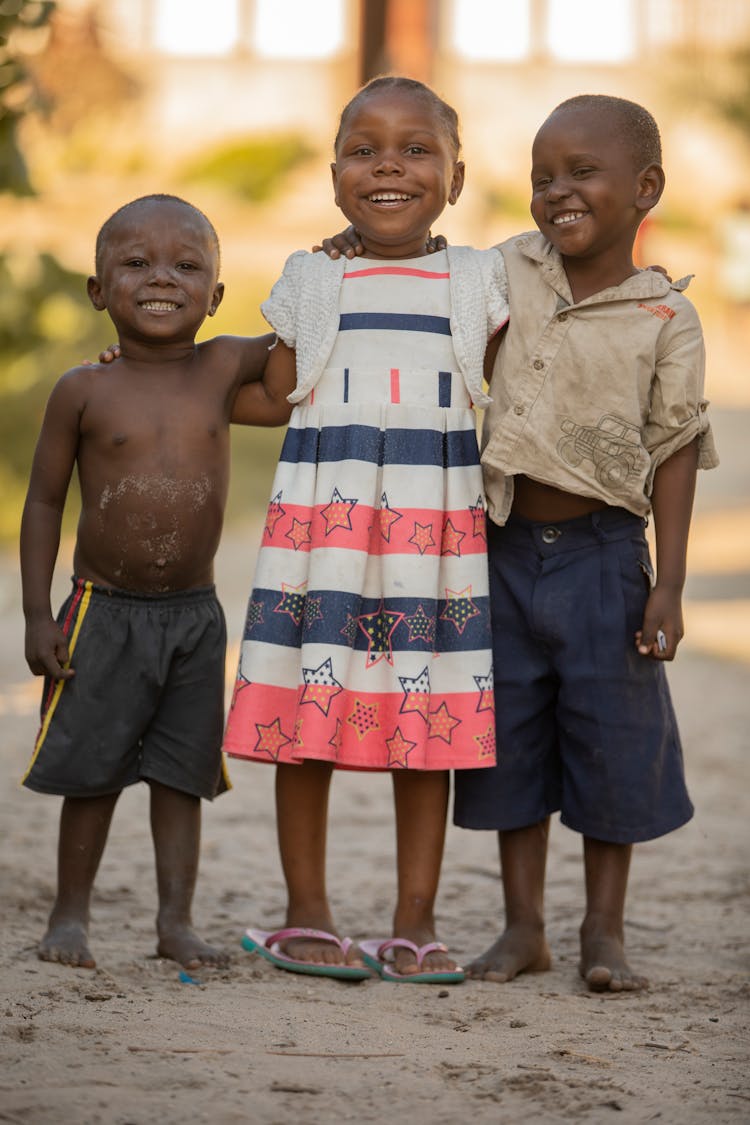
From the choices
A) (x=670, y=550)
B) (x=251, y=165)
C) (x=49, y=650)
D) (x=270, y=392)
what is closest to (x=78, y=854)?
(x=49, y=650)

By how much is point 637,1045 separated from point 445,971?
525mm

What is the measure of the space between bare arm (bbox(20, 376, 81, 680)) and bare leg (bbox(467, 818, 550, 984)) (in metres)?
1.04

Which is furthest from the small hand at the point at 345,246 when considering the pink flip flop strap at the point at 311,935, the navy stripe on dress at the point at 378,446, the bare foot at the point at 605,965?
the bare foot at the point at 605,965

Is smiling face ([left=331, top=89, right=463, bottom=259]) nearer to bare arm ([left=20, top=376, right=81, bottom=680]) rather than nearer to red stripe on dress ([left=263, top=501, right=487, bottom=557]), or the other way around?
red stripe on dress ([left=263, top=501, right=487, bottom=557])

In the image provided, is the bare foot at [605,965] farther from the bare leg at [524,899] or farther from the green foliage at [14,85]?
the green foliage at [14,85]

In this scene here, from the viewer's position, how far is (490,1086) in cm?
229

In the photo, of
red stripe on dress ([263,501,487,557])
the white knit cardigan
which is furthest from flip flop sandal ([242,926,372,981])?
the white knit cardigan

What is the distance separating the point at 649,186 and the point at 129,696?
59.3 inches

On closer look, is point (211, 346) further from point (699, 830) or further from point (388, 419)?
point (699, 830)

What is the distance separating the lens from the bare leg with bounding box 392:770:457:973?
3.08 m

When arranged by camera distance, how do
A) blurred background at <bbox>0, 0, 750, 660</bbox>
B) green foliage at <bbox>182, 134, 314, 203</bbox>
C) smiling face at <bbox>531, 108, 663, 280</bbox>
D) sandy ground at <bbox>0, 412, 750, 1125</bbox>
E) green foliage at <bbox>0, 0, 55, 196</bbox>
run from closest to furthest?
1. sandy ground at <bbox>0, 412, 750, 1125</bbox>
2. smiling face at <bbox>531, 108, 663, 280</bbox>
3. green foliage at <bbox>0, 0, 55, 196</bbox>
4. blurred background at <bbox>0, 0, 750, 660</bbox>
5. green foliage at <bbox>182, 134, 314, 203</bbox>

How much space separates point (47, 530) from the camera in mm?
3037

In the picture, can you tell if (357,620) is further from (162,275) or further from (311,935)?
(162,275)

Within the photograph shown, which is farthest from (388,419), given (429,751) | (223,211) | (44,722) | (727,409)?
(223,211)
